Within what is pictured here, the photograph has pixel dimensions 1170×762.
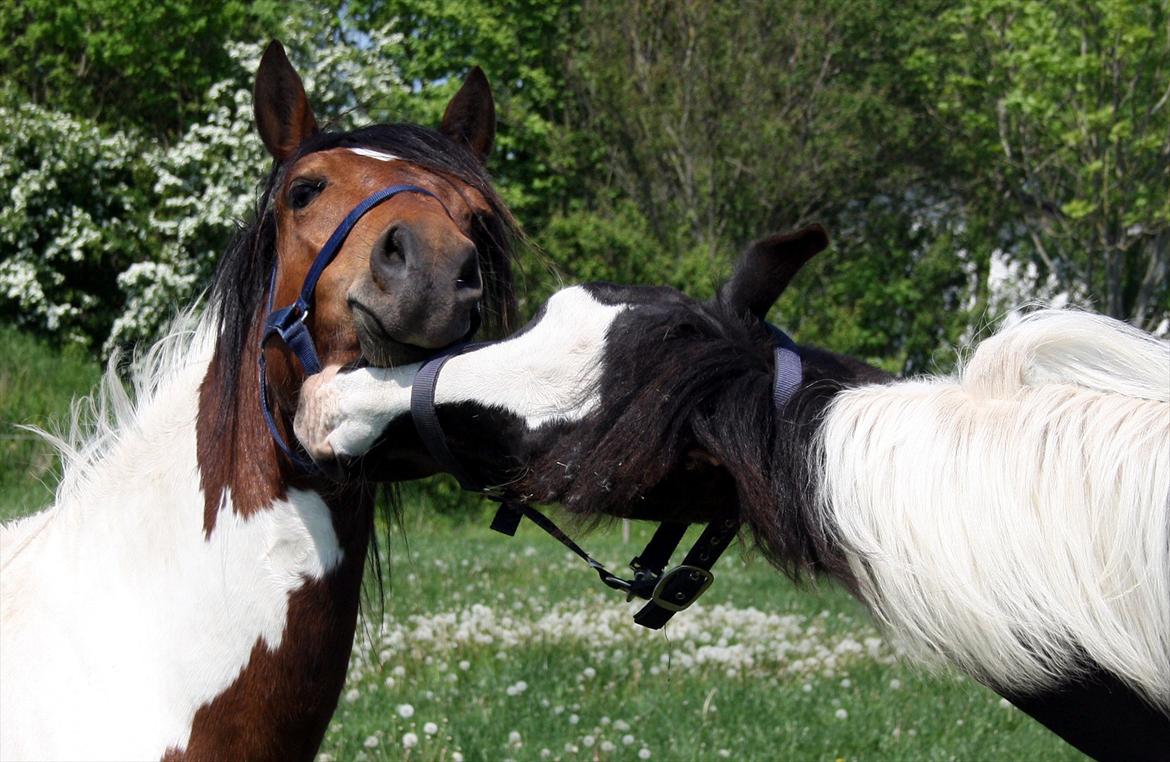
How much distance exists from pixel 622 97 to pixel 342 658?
2047 centimetres

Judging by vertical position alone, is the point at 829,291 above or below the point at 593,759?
below

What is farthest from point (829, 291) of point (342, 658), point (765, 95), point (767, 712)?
point (342, 658)

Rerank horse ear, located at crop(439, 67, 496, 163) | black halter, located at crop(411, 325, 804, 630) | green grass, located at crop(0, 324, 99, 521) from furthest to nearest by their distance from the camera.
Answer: green grass, located at crop(0, 324, 99, 521) → horse ear, located at crop(439, 67, 496, 163) → black halter, located at crop(411, 325, 804, 630)

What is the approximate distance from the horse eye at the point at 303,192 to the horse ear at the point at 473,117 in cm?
53

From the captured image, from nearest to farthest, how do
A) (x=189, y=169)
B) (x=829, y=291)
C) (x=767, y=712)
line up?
(x=767, y=712) < (x=189, y=169) < (x=829, y=291)

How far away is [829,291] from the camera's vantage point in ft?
84.2

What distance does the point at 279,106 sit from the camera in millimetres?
2848

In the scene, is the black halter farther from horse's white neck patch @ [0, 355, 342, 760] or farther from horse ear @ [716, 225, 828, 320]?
horse's white neck patch @ [0, 355, 342, 760]

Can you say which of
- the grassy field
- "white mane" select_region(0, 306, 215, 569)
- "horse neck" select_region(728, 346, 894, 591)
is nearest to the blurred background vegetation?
the grassy field

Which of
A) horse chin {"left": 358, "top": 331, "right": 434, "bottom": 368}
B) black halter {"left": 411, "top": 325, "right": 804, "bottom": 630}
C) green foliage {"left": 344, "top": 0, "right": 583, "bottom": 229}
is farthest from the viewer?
green foliage {"left": 344, "top": 0, "right": 583, "bottom": 229}

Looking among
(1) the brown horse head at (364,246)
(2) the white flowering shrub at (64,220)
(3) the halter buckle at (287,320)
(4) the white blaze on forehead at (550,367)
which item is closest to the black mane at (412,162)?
(1) the brown horse head at (364,246)

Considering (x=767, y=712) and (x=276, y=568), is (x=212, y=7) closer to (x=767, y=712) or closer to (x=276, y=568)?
(x=767, y=712)

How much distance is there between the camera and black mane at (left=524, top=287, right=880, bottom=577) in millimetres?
1752

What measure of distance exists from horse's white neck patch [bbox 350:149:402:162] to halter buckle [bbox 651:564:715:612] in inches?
46.9
